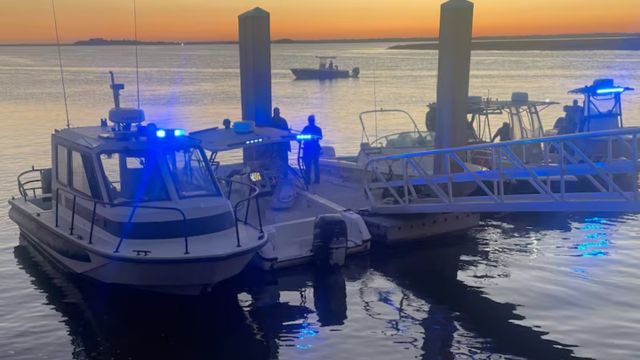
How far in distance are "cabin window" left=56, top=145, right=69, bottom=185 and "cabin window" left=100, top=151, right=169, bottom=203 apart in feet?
4.43

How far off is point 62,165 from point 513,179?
30.6 feet

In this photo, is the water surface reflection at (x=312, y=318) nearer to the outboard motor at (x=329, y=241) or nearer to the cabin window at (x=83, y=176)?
the outboard motor at (x=329, y=241)

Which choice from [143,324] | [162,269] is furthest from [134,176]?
[143,324]

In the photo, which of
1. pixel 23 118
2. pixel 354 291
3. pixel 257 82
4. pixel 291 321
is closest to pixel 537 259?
pixel 354 291

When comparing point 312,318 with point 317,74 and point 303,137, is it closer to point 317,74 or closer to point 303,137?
point 303,137

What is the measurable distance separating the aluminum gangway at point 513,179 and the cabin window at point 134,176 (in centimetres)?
520

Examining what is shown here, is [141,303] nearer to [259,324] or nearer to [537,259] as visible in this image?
[259,324]

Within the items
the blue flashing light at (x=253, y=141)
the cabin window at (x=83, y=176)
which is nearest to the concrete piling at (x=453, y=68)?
the blue flashing light at (x=253, y=141)

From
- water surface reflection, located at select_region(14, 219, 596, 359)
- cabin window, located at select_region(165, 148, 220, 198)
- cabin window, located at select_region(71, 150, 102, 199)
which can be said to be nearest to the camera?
water surface reflection, located at select_region(14, 219, 596, 359)

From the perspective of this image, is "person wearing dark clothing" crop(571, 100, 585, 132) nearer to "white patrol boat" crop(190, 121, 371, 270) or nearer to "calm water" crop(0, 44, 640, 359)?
"calm water" crop(0, 44, 640, 359)

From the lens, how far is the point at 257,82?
61.4ft

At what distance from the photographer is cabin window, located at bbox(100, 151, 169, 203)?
1132 cm

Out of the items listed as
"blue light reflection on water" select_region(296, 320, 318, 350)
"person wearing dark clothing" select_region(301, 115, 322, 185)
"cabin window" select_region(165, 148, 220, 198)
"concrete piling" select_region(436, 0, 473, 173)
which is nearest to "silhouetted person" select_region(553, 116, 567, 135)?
"concrete piling" select_region(436, 0, 473, 173)

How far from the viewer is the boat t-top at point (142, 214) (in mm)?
10438
